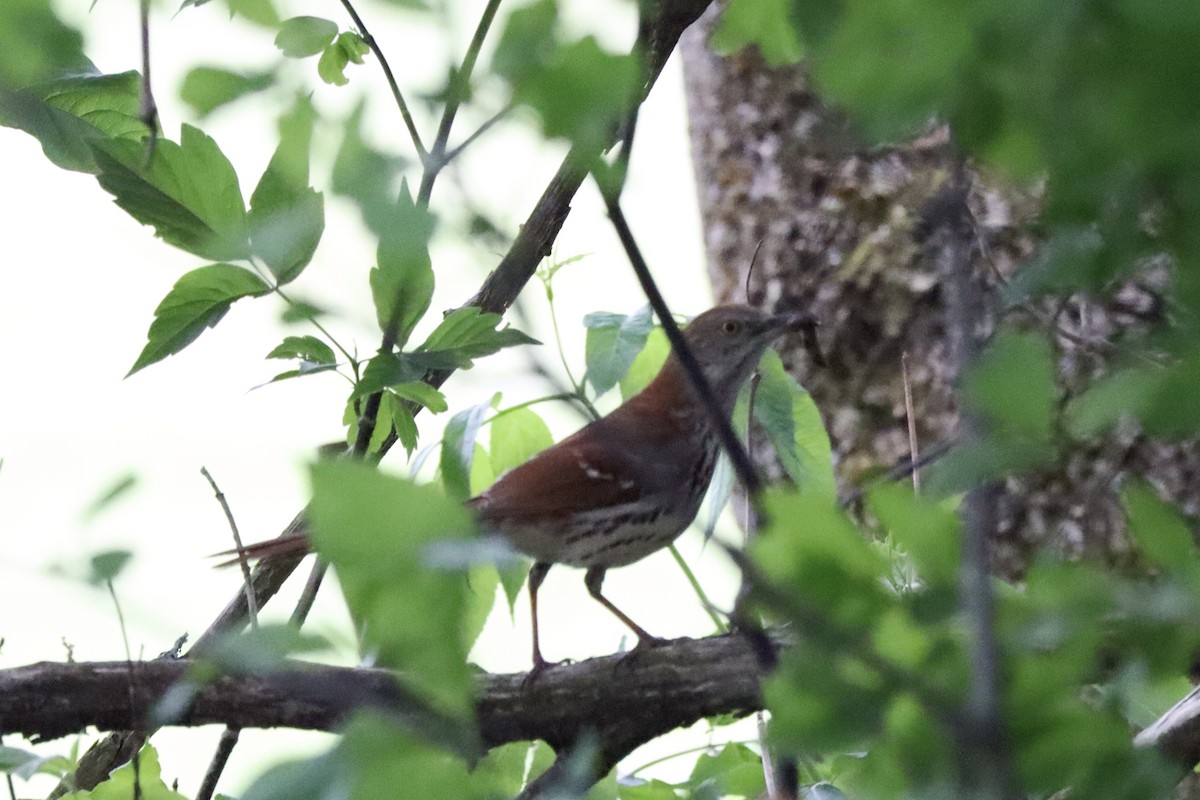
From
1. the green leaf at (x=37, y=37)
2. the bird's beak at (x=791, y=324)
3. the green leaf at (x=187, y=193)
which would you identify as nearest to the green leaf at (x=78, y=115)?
the green leaf at (x=187, y=193)

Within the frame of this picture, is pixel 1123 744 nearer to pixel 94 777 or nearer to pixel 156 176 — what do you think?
pixel 156 176

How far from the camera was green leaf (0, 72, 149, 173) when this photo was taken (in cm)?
127

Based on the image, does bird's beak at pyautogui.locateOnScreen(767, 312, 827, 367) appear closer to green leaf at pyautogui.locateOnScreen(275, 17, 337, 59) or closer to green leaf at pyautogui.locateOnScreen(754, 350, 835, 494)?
green leaf at pyautogui.locateOnScreen(754, 350, 835, 494)

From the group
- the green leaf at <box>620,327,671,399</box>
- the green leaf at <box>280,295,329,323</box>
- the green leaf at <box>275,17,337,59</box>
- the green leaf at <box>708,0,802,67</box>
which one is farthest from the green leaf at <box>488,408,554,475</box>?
the green leaf at <box>280,295,329,323</box>

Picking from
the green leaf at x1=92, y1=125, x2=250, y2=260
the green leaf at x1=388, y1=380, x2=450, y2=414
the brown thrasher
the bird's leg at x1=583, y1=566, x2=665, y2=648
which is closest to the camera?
the green leaf at x1=92, y1=125, x2=250, y2=260

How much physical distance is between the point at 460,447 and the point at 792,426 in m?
0.44

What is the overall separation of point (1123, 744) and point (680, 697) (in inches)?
48.3

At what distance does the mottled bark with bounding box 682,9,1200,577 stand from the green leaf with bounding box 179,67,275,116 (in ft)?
9.77

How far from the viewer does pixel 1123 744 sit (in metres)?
0.59

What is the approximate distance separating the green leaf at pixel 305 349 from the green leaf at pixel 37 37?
2.30 feet

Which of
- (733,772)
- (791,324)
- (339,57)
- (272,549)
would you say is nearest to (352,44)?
(339,57)

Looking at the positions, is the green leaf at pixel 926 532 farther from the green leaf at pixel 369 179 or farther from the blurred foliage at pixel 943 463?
the green leaf at pixel 369 179

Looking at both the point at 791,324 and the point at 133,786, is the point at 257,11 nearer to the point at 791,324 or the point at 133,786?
the point at 133,786

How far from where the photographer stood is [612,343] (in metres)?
1.66
